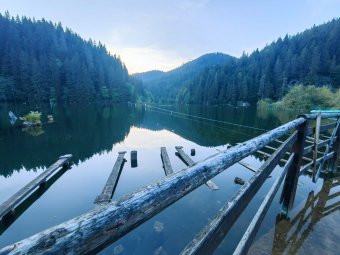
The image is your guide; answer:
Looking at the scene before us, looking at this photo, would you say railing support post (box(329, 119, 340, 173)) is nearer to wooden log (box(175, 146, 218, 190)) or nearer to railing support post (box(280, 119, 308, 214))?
railing support post (box(280, 119, 308, 214))

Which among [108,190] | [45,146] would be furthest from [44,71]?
[108,190]

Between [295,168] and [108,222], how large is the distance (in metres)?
4.45

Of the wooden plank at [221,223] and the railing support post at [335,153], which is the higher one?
the wooden plank at [221,223]

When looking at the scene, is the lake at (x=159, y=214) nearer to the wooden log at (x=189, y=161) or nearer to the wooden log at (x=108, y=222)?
the wooden log at (x=189, y=161)

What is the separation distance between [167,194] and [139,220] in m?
0.22

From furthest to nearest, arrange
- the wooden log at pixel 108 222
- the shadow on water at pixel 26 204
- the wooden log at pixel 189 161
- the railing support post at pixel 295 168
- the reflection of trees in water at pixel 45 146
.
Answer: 1. the reflection of trees in water at pixel 45 146
2. the wooden log at pixel 189 161
3. the shadow on water at pixel 26 204
4. the railing support post at pixel 295 168
5. the wooden log at pixel 108 222

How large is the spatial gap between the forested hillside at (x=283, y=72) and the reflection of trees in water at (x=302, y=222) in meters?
76.4

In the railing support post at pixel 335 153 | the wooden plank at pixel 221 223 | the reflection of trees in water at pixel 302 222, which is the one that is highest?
the wooden plank at pixel 221 223

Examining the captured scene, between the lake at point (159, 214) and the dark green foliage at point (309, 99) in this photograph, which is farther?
the dark green foliage at point (309, 99)

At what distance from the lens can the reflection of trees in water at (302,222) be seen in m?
3.83

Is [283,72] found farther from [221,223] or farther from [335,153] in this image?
[221,223]

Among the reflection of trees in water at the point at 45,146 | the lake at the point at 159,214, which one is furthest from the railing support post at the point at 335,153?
the reflection of trees in water at the point at 45,146

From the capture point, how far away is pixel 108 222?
2.67ft

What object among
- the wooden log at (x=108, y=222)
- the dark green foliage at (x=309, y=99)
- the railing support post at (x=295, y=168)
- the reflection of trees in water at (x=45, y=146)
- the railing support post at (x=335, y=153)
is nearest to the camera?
the wooden log at (x=108, y=222)
